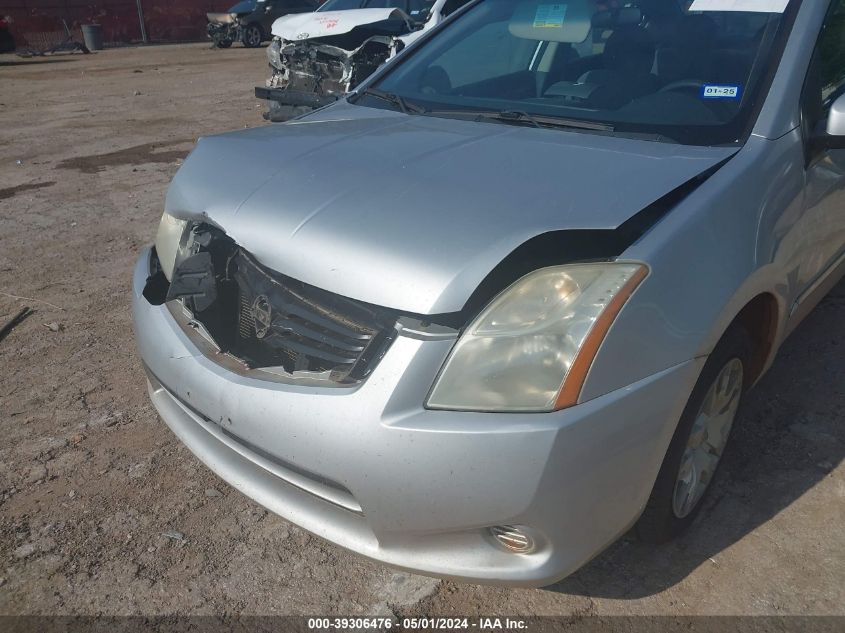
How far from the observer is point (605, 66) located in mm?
2955

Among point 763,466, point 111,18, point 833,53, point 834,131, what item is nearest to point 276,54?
point 833,53

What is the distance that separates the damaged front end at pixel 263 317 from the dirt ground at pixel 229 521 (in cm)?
67

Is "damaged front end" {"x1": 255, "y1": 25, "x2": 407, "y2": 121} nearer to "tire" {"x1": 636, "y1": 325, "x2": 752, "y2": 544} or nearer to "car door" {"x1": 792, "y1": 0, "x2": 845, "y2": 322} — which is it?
"car door" {"x1": 792, "y1": 0, "x2": 845, "y2": 322}

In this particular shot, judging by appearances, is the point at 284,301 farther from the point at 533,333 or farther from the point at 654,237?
the point at 654,237

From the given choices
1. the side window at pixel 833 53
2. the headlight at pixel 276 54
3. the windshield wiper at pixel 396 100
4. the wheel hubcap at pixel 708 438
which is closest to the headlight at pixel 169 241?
the windshield wiper at pixel 396 100

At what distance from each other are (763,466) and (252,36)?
22223 mm

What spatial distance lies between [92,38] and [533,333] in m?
25.7

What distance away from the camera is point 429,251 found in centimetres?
188

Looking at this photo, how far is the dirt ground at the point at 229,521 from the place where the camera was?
2.22m

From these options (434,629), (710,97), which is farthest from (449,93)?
(434,629)

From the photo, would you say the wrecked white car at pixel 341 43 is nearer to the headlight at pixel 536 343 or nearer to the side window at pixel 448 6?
the side window at pixel 448 6

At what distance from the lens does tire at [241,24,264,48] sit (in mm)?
22031

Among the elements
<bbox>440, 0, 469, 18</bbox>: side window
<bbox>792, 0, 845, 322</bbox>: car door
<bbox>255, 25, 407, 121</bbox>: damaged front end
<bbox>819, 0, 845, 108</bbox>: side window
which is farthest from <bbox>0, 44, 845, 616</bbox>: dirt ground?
<bbox>440, 0, 469, 18</bbox>: side window

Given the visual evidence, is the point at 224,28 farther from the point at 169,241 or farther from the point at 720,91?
the point at 720,91
